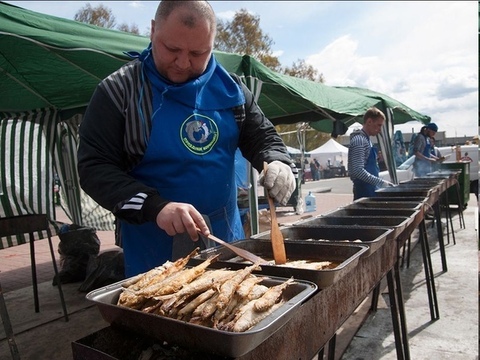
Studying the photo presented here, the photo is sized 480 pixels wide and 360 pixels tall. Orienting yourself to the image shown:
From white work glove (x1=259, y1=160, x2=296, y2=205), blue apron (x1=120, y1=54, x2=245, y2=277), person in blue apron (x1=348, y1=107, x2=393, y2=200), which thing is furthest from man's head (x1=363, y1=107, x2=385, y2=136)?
white work glove (x1=259, y1=160, x2=296, y2=205)

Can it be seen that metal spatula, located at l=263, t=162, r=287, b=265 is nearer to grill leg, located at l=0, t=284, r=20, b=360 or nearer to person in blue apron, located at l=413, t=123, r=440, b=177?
grill leg, located at l=0, t=284, r=20, b=360

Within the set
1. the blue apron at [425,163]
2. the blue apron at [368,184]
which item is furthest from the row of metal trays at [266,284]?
the blue apron at [425,163]

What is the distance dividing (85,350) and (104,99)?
1.07 m

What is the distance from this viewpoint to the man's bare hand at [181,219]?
53.2 inches

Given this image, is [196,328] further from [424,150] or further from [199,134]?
[424,150]

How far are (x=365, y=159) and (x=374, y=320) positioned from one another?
2.02 meters

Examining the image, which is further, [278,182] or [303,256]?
[303,256]

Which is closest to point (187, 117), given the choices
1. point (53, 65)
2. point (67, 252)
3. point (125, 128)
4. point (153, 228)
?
point (125, 128)

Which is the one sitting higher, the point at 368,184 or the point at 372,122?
the point at 372,122

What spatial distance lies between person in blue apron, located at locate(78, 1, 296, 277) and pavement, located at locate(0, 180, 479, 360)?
207cm

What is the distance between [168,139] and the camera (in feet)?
5.66

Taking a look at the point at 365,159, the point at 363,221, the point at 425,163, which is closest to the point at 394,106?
the point at 425,163

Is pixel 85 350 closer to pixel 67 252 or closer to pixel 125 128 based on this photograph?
pixel 125 128

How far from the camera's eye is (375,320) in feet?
12.5
